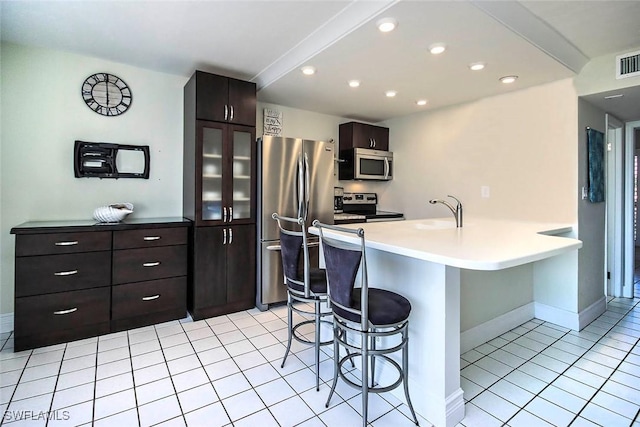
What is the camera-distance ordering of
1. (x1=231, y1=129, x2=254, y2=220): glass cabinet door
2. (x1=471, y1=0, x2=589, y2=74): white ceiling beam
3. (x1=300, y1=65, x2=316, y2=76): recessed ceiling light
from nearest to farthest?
(x1=471, y1=0, x2=589, y2=74): white ceiling beam
(x1=300, y1=65, x2=316, y2=76): recessed ceiling light
(x1=231, y1=129, x2=254, y2=220): glass cabinet door

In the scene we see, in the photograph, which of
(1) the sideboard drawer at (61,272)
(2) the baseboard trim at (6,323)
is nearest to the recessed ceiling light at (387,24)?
(1) the sideboard drawer at (61,272)

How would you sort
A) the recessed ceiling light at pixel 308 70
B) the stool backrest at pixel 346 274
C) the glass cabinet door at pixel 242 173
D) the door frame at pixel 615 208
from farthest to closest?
1. the door frame at pixel 615 208
2. the glass cabinet door at pixel 242 173
3. the recessed ceiling light at pixel 308 70
4. the stool backrest at pixel 346 274

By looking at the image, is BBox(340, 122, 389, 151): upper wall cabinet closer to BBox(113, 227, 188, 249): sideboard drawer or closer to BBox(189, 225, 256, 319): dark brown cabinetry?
BBox(189, 225, 256, 319): dark brown cabinetry

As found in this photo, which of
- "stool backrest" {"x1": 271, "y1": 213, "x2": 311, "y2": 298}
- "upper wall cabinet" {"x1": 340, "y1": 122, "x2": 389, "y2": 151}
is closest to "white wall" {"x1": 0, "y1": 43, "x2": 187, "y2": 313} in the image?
"stool backrest" {"x1": 271, "y1": 213, "x2": 311, "y2": 298}

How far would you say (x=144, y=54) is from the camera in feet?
9.13

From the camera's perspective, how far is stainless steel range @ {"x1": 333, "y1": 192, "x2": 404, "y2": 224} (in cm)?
441

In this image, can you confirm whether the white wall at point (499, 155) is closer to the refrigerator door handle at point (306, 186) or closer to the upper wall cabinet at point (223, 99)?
the refrigerator door handle at point (306, 186)

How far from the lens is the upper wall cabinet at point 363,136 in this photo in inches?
173

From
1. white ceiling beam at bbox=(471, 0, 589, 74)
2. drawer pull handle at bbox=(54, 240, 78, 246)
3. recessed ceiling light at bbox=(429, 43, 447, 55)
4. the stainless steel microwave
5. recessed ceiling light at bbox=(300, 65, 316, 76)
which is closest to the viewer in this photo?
white ceiling beam at bbox=(471, 0, 589, 74)

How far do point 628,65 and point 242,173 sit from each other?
3411 millimetres

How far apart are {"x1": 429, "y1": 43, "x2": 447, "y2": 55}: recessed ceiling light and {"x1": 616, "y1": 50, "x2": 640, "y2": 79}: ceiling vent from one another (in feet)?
5.05

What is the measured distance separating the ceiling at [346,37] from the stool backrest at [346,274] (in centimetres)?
143

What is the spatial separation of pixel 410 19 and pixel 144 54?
89.3 inches

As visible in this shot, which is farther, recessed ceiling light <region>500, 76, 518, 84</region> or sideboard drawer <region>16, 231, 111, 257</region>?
recessed ceiling light <region>500, 76, 518, 84</region>
